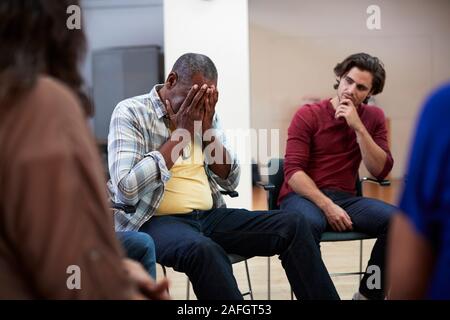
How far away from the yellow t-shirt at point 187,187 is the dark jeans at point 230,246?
0.12 feet

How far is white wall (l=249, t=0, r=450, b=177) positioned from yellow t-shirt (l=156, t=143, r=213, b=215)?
565 cm

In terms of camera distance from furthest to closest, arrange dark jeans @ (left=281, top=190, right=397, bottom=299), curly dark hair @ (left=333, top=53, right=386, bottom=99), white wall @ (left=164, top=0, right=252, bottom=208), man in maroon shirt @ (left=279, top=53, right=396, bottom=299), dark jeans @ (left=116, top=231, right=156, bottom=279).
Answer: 1. white wall @ (left=164, top=0, right=252, bottom=208)
2. curly dark hair @ (left=333, top=53, right=386, bottom=99)
3. man in maroon shirt @ (left=279, top=53, right=396, bottom=299)
4. dark jeans @ (left=281, top=190, right=397, bottom=299)
5. dark jeans @ (left=116, top=231, right=156, bottom=279)

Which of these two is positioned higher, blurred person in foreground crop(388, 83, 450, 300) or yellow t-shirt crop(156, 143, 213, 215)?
blurred person in foreground crop(388, 83, 450, 300)

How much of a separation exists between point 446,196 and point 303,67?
291 inches

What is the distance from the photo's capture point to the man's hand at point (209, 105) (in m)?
2.29

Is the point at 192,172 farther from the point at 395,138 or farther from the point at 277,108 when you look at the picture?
the point at 395,138

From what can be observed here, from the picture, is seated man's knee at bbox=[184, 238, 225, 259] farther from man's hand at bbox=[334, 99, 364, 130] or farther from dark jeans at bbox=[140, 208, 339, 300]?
man's hand at bbox=[334, 99, 364, 130]

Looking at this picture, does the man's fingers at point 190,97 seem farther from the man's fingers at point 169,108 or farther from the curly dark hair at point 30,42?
the curly dark hair at point 30,42

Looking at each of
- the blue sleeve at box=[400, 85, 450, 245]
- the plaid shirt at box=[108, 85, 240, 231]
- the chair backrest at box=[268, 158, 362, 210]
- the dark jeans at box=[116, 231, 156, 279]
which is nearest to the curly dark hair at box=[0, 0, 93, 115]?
the blue sleeve at box=[400, 85, 450, 245]

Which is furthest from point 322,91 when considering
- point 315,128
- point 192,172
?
point 192,172

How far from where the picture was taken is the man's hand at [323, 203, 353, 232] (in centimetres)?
255

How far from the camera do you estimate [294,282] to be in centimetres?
212

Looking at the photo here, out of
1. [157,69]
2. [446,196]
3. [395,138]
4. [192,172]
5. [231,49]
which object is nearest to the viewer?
[446,196]

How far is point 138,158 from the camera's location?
2.26 m
